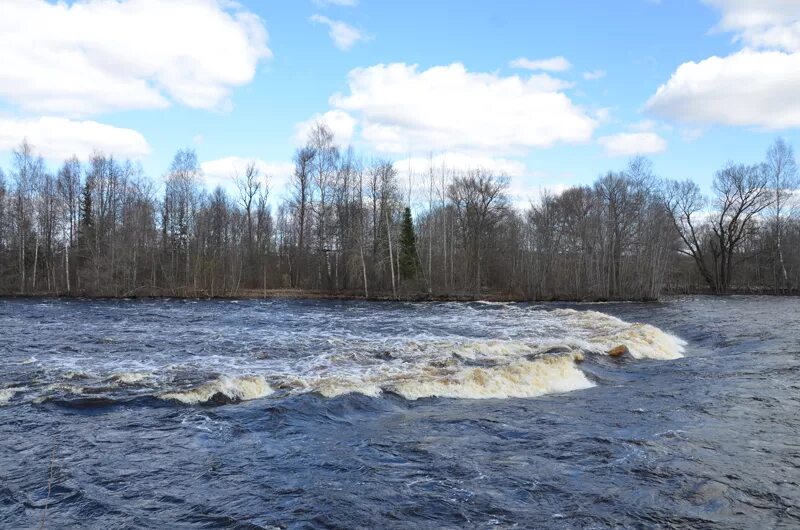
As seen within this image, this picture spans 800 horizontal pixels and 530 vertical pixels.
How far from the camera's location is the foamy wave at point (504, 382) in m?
12.4

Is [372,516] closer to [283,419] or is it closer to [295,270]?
[283,419]

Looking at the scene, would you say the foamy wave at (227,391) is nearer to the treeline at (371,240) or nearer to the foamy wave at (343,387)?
the foamy wave at (343,387)

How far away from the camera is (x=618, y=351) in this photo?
17.7 m

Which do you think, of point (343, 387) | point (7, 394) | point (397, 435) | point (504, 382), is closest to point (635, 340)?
point (504, 382)

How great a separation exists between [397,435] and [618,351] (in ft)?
36.8

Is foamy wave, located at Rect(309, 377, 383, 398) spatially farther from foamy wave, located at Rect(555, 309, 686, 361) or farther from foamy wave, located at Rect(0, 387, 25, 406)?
foamy wave, located at Rect(555, 309, 686, 361)

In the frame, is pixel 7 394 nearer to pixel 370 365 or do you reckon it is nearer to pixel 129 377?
pixel 129 377

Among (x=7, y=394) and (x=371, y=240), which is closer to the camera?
(x=7, y=394)

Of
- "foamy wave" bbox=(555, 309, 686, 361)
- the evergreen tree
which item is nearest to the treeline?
the evergreen tree

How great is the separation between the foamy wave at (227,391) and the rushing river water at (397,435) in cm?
7

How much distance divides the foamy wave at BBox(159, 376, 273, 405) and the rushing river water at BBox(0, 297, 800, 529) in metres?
0.07

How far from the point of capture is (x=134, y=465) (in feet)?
25.2

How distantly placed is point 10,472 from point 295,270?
166ft

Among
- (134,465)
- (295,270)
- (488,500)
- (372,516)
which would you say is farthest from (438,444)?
(295,270)
